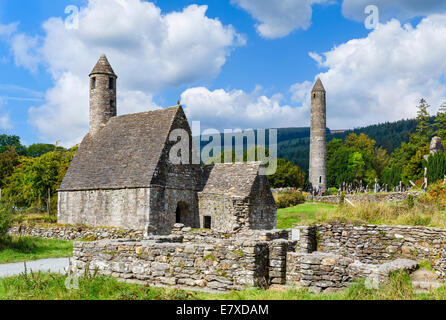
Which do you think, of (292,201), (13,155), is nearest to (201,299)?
(292,201)

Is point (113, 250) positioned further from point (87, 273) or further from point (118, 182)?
point (118, 182)

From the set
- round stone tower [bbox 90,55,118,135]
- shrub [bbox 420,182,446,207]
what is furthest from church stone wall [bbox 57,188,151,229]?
shrub [bbox 420,182,446,207]

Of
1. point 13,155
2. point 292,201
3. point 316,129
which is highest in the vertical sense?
point 316,129

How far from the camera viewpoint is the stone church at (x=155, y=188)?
74.7ft

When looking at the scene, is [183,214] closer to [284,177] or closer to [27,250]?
[27,250]

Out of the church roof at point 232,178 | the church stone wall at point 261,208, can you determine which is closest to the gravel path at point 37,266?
the church roof at point 232,178

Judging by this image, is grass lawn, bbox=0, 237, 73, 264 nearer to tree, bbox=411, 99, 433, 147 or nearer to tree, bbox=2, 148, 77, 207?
tree, bbox=2, 148, 77, 207

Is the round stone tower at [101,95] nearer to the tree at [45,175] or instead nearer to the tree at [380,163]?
the tree at [45,175]

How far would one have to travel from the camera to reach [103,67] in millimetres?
30812

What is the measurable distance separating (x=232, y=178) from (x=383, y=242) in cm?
1292

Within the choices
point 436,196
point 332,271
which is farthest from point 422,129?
point 332,271

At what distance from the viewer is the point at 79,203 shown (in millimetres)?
26062

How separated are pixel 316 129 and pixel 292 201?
26.2 meters
